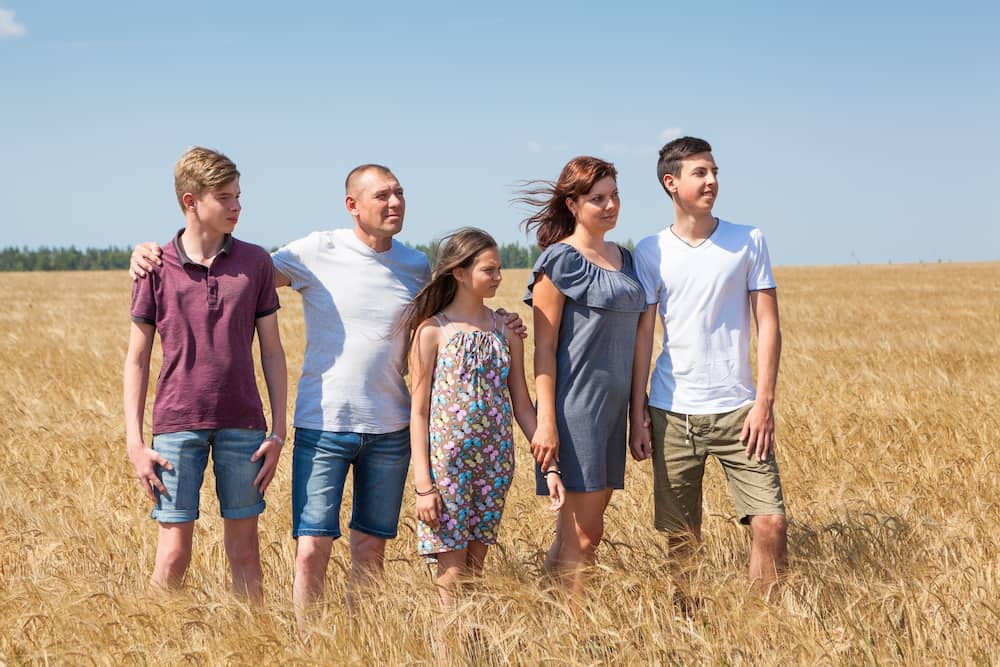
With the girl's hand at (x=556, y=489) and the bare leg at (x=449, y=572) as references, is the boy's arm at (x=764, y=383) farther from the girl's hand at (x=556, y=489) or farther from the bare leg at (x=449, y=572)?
the bare leg at (x=449, y=572)

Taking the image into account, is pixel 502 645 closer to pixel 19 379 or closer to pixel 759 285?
pixel 759 285

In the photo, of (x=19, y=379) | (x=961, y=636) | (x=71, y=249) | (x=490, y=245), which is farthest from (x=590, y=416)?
(x=71, y=249)

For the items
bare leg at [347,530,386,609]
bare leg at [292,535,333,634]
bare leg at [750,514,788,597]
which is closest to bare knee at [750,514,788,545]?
bare leg at [750,514,788,597]

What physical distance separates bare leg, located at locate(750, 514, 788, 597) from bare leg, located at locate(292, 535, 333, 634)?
150cm

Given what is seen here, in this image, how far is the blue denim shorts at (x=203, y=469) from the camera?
10.2 ft

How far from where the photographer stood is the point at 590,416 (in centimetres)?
325

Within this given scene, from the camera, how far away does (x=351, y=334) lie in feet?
10.7

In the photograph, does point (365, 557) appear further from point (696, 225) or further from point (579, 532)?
point (696, 225)

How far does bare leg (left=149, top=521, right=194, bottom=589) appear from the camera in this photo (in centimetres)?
315

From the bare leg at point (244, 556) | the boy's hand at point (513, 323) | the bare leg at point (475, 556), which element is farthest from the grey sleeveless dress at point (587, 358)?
the bare leg at point (244, 556)

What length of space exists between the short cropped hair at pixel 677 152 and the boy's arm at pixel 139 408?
1895 millimetres

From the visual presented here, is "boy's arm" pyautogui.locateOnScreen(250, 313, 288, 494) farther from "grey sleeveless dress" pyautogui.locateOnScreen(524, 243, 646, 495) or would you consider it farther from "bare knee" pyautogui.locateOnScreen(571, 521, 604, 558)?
"bare knee" pyautogui.locateOnScreen(571, 521, 604, 558)

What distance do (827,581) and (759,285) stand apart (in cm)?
110

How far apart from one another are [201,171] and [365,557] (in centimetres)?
143
